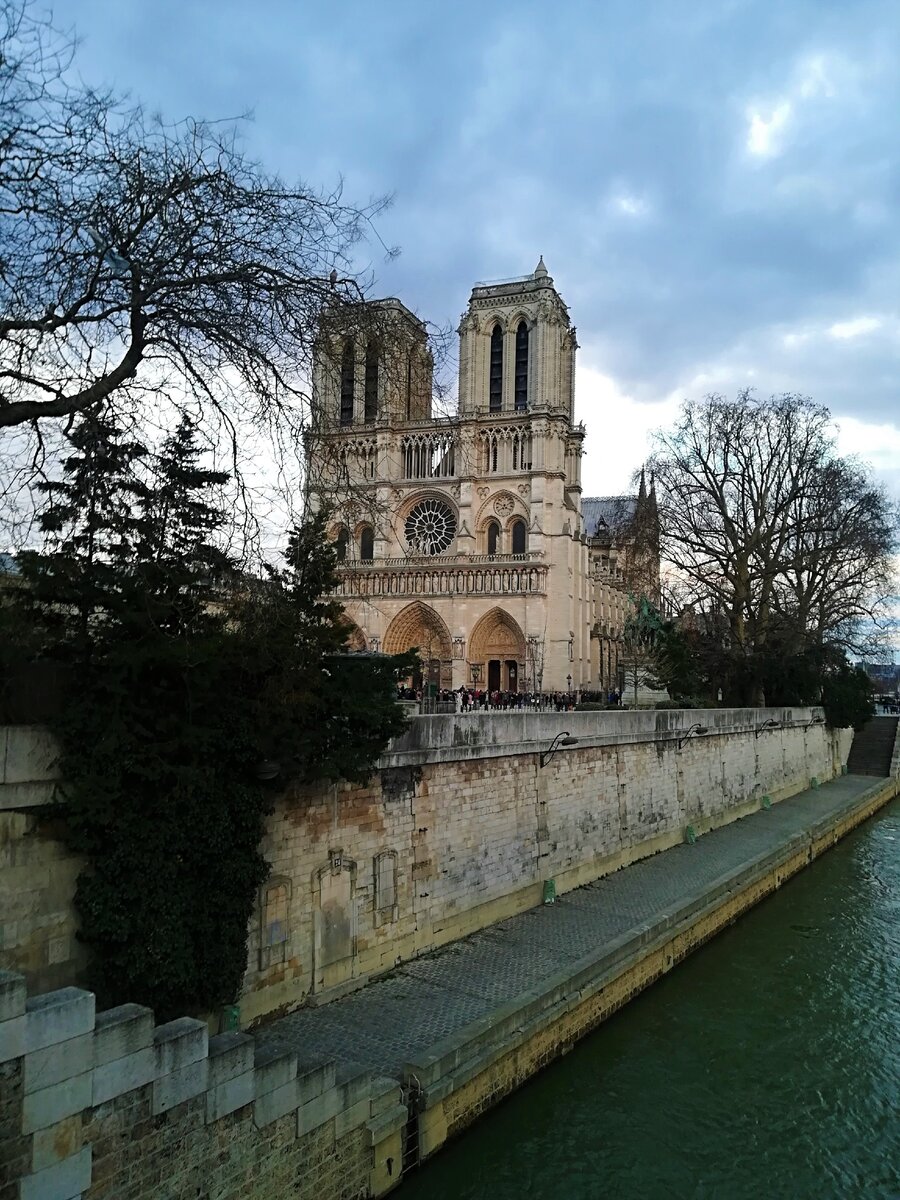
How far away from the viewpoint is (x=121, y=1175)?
15.1 feet

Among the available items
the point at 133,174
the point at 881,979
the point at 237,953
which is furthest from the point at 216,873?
the point at 881,979

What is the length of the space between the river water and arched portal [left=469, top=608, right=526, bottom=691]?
1118 inches

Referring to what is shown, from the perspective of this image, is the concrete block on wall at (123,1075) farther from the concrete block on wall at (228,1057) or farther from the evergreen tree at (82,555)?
the evergreen tree at (82,555)

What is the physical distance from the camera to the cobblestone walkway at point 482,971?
7.50m

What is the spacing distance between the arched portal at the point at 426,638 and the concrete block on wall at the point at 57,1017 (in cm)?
3640

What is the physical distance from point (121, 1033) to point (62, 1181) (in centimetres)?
72

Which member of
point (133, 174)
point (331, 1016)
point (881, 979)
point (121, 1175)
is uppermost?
point (133, 174)

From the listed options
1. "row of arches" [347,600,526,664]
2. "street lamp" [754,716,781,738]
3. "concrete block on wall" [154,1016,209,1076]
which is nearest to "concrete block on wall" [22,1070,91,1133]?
"concrete block on wall" [154,1016,209,1076]

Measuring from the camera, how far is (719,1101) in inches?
310

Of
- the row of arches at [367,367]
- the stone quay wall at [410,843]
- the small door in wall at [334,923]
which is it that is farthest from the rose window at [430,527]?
the row of arches at [367,367]

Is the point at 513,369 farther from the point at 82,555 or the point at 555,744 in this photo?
the point at 82,555

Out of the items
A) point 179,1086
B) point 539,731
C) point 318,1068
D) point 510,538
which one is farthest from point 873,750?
point 179,1086

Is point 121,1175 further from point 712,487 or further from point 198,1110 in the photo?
point 712,487

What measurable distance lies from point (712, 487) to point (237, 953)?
22.9m
